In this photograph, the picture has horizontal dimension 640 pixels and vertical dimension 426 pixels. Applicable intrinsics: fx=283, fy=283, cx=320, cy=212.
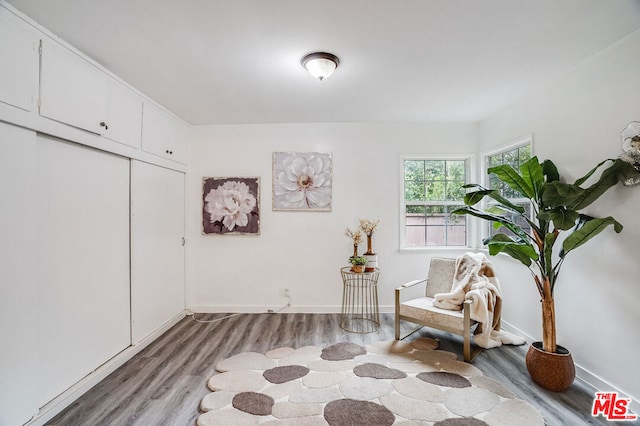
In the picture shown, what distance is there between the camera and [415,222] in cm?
400

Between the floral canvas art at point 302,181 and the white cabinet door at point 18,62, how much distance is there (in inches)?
95.5

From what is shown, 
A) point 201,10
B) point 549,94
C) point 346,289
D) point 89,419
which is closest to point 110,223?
point 89,419

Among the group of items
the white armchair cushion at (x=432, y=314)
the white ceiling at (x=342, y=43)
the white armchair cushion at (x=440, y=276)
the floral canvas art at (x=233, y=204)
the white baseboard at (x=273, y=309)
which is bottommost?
the white baseboard at (x=273, y=309)

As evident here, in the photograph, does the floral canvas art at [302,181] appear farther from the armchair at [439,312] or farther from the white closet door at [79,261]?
the white closet door at [79,261]

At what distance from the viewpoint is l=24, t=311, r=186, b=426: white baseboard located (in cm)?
187

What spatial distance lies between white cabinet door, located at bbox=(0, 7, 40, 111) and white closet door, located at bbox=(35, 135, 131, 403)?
29cm

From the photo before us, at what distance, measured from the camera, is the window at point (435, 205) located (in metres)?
3.99

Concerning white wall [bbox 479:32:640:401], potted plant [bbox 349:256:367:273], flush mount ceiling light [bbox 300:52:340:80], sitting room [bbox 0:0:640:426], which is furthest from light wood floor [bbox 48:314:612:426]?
flush mount ceiling light [bbox 300:52:340:80]

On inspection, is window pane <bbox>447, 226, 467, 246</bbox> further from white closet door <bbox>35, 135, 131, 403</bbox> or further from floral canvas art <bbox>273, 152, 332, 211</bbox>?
white closet door <bbox>35, 135, 131, 403</bbox>

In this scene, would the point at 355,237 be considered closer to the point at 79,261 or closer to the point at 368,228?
the point at 368,228

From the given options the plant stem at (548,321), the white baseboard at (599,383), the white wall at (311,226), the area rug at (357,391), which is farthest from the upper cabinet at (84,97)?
the white baseboard at (599,383)

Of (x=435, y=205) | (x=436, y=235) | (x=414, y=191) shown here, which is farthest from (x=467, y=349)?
(x=414, y=191)

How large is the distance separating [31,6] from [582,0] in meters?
3.28

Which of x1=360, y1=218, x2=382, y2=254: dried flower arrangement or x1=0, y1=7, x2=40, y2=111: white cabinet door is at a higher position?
x1=0, y1=7, x2=40, y2=111: white cabinet door
